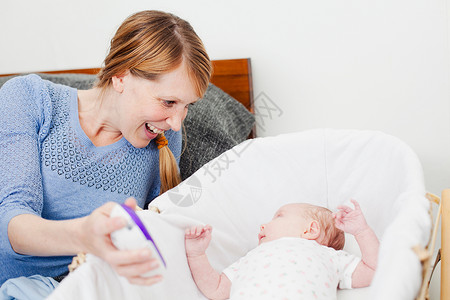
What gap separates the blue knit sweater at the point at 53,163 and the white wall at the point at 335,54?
2.14 ft

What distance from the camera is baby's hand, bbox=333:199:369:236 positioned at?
1015 millimetres

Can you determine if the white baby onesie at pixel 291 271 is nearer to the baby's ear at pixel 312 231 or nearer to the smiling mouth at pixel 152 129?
the baby's ear at pixel 312 231

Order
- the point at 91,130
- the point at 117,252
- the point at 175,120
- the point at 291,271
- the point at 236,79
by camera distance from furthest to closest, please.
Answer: the point at 236,79 → the point at 91,130 → the point at 175,120 → the point at 291,271 → the point at 117,252

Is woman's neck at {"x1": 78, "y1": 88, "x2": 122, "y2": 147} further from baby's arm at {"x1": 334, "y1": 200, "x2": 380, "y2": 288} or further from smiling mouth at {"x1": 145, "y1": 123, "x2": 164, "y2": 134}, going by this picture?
baby's arm at {"x1": 334, "y1": 200, "x2": 380, "y2": 288}

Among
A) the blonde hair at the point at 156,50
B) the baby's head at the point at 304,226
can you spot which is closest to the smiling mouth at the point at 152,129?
the blonde hair at the point at 156,50

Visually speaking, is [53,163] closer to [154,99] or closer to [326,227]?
[154,99]

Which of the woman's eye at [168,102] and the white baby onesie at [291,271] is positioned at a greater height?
the woman's eye at [168,102]

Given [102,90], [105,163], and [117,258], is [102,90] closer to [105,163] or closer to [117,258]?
[105,163]

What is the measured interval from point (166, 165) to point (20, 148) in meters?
0.37

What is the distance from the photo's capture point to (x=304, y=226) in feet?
3.62

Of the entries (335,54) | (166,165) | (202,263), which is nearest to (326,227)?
(202,263)

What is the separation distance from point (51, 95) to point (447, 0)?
1175mm

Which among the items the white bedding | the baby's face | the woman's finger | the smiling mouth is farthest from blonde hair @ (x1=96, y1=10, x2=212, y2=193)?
the woman's finger

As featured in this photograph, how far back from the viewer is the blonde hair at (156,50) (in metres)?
1.00
